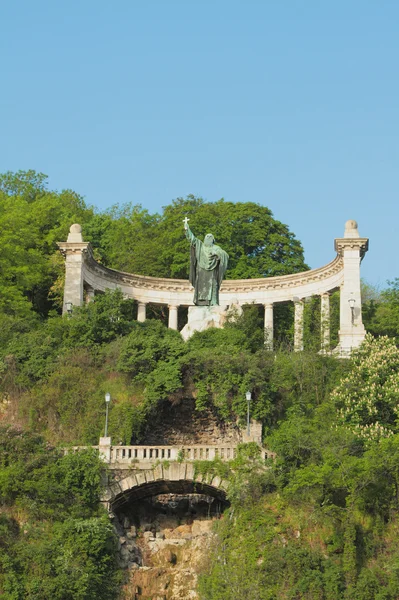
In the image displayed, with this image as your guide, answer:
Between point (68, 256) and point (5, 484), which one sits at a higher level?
point (68, 256)

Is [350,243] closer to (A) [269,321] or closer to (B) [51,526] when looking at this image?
(A) [269,321]

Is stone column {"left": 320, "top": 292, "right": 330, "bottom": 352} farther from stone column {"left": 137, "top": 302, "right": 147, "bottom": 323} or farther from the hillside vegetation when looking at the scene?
stone column {"left": 137, "top": 302, "right": 147, "bottom": 323}

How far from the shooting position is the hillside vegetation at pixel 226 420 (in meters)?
36.8

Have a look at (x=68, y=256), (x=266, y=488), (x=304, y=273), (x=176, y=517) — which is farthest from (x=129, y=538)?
(x=304, y=273)

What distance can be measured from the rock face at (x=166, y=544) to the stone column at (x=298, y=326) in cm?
1042

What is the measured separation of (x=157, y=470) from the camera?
40.0 meters

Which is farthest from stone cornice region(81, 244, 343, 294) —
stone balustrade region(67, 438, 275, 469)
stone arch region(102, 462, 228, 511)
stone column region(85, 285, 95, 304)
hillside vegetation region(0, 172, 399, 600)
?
stone arch region(102, 462, 228, 511)

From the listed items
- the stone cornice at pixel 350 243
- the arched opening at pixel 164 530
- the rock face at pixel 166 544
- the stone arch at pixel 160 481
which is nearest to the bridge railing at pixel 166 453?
the stone arch at pixel 160 481

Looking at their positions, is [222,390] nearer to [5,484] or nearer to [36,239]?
[5,484]

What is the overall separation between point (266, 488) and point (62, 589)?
743 cm

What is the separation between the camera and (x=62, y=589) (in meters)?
36.4

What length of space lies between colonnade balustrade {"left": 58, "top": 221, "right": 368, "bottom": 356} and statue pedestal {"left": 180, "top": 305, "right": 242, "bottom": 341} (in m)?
2.49

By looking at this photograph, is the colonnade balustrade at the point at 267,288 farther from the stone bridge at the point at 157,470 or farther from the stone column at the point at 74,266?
the stone bridge at the point at 157,470

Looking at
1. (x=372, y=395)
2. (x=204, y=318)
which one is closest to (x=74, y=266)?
(x=204, y=318)
